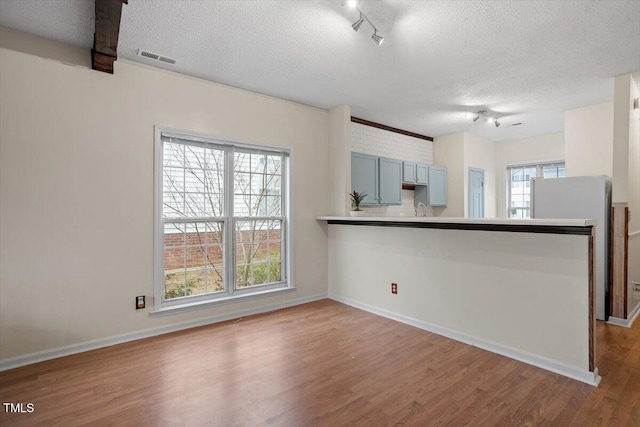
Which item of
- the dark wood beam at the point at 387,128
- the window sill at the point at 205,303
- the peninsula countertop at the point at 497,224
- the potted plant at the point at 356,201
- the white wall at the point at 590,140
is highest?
the dark wood beam at the point at 387,128

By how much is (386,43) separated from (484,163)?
15.0 feet

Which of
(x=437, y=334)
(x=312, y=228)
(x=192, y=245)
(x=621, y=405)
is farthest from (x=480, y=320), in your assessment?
(x=192, y=245)

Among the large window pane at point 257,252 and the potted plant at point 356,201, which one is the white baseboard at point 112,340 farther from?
the potted plant at point 356,201

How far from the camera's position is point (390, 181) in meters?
5.32

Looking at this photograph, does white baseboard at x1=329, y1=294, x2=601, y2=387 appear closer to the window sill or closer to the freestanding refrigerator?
the window sill

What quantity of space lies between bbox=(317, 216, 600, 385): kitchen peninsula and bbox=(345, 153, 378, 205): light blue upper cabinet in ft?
2.82

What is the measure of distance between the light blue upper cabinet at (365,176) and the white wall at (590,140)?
2.66 metres

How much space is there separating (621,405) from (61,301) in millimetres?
4214

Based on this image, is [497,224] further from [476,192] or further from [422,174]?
[476,192]

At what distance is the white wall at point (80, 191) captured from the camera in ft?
8.61

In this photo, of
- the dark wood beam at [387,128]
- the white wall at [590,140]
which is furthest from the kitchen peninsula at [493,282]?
the white wall at [590,140]

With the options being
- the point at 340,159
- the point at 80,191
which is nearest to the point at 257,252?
the point at 340,159

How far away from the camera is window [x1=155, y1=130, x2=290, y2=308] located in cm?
340

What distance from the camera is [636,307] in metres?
3.81
